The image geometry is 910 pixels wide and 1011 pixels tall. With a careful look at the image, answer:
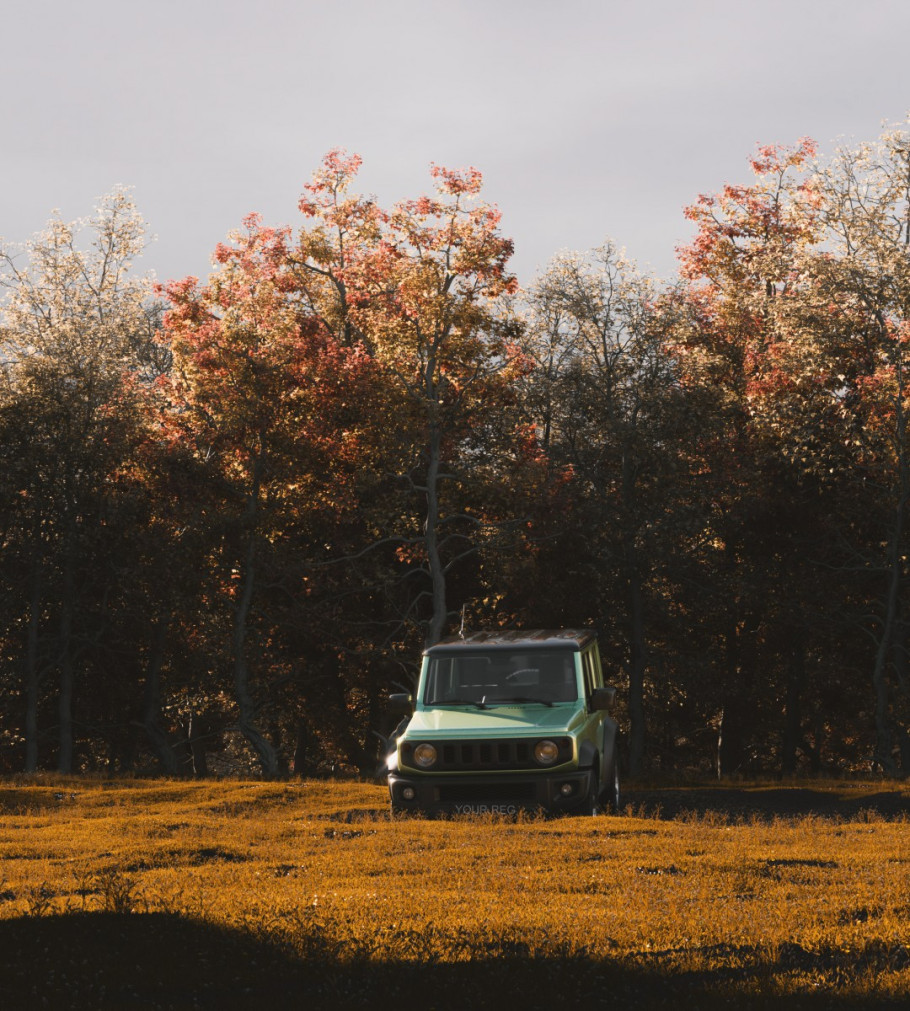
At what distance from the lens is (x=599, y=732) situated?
1650cm

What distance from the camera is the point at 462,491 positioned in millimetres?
33344

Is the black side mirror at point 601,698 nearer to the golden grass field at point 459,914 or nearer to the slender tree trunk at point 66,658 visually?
the golden grass field at point 459,914

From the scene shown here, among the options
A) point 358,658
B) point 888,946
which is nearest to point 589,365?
point 358,658

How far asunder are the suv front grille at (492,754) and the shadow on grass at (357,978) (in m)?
7.07

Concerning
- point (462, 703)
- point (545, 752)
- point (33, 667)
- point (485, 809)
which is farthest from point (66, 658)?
point (545, 752)

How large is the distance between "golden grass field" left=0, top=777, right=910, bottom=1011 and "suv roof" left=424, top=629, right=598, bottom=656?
2447 millimetres

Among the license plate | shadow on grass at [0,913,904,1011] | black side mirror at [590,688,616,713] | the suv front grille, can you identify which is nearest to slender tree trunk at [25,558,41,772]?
the suv front grille

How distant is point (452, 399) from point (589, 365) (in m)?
4.08

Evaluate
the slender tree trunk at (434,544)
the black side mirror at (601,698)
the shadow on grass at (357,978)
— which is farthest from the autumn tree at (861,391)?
the shadow on grass at (357,978)

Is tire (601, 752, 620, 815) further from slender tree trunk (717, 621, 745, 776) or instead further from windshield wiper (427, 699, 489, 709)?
slender tree trunk (717, 621, 745, 776)

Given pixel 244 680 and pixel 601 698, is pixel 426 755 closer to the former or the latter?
pixel 601 698

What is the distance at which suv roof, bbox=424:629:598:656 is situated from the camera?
16516 millimetres

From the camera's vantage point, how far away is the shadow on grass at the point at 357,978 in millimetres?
6969

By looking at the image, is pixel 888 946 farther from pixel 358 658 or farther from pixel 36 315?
pixel 36 315
